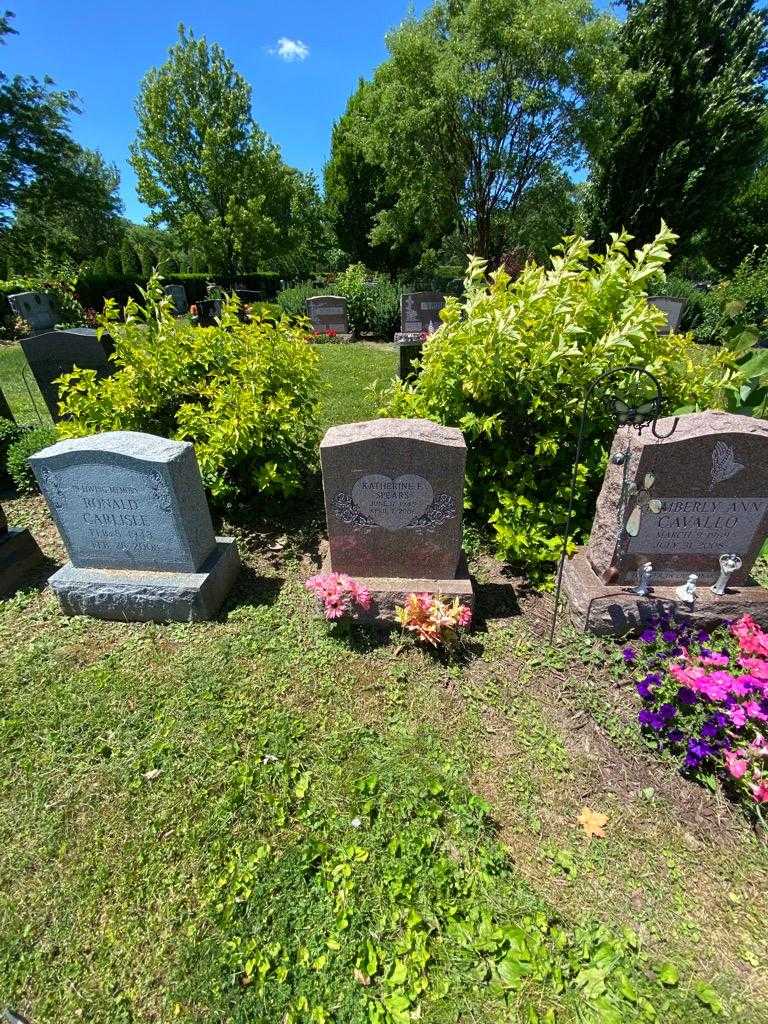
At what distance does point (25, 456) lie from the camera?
5441mm

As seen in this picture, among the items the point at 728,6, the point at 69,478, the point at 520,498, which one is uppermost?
the point at 728,6

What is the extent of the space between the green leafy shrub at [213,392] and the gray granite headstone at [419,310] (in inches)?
370

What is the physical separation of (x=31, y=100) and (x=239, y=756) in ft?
108

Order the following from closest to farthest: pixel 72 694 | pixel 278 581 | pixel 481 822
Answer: pixel 481 822 < pixel 72 694 < pixel 278 581

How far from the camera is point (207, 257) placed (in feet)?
81.3

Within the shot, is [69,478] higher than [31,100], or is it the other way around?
[31,100]

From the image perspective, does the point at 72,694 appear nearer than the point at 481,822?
No

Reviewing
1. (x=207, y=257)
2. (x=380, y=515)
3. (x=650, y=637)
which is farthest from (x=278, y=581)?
(x=207, y=257)

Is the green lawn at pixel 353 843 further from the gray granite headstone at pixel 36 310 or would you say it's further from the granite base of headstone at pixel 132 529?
the gray granite headstone at pixel 36 310

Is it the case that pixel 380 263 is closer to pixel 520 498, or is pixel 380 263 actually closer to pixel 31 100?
pixel 31 100

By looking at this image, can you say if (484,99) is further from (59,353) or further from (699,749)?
(699,749)

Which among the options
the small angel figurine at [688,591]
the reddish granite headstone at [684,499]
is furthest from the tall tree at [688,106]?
the small angel figurine at [688,591]

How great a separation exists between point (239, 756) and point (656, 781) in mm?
2270

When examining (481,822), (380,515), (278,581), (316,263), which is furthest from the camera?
(316,263)
